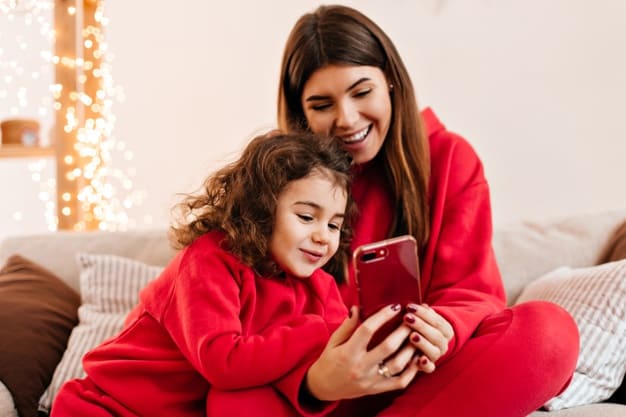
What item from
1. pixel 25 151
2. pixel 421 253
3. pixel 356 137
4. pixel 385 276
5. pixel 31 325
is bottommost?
pixel 31 325

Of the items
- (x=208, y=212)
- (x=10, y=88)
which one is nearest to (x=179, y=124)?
(x=10, y=88)

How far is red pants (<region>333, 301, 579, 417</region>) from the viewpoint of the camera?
1095 mm

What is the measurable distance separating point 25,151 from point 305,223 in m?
2.00

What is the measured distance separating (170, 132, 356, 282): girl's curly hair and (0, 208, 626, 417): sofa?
1.75 ft

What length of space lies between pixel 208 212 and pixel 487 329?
548 mm

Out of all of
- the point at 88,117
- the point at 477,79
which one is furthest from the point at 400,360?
the point at 88,117

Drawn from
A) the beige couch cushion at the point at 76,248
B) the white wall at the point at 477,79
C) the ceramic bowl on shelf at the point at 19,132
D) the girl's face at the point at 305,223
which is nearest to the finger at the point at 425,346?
the girl's face at the point at 305,223

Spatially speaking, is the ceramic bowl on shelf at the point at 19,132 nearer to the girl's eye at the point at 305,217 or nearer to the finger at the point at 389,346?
the girl's eye at the point at 305,217

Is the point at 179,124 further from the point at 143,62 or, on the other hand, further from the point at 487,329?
the point at 487,329

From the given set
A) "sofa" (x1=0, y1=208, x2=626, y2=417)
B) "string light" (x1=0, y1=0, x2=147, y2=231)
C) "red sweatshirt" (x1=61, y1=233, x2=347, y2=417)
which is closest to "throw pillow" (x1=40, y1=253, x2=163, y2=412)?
"sofa" (x1=0, y1=208, x2=626, y2=417)

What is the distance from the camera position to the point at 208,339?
110 centimetres

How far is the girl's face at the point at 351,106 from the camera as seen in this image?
1.48 meters

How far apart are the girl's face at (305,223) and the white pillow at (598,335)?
570 millimetres

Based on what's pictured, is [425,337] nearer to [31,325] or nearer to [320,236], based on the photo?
[320,236]
